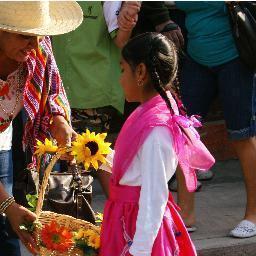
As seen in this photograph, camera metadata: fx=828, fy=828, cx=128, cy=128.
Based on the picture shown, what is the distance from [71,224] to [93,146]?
38 cm

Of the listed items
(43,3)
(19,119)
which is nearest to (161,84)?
(43,3)

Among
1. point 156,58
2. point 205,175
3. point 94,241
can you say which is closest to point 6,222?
point 94,241

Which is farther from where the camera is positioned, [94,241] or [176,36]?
[176,36]

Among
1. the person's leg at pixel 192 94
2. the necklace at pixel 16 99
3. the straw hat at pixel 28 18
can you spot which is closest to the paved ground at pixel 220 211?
the person's leg at pixel 192 94

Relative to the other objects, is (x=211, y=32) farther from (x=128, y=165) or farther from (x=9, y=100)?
(x=128, y=165)

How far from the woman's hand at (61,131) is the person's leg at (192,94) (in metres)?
1.44

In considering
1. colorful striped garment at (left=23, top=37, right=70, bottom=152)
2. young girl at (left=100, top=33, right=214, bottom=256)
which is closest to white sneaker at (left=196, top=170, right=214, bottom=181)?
colorful striped garment at (left=23, top=37, right=70, bottom=152)

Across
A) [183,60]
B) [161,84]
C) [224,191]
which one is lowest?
[224,191]

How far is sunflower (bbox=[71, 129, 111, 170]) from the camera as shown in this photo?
347 centimetres

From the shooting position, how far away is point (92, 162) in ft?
11.4

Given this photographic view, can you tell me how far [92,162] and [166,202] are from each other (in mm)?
354

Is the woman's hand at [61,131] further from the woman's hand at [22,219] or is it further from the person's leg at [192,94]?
the person's leg at [192,94]

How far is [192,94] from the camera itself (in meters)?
5.30

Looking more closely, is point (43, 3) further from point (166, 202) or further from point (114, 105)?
point (114, 105)
